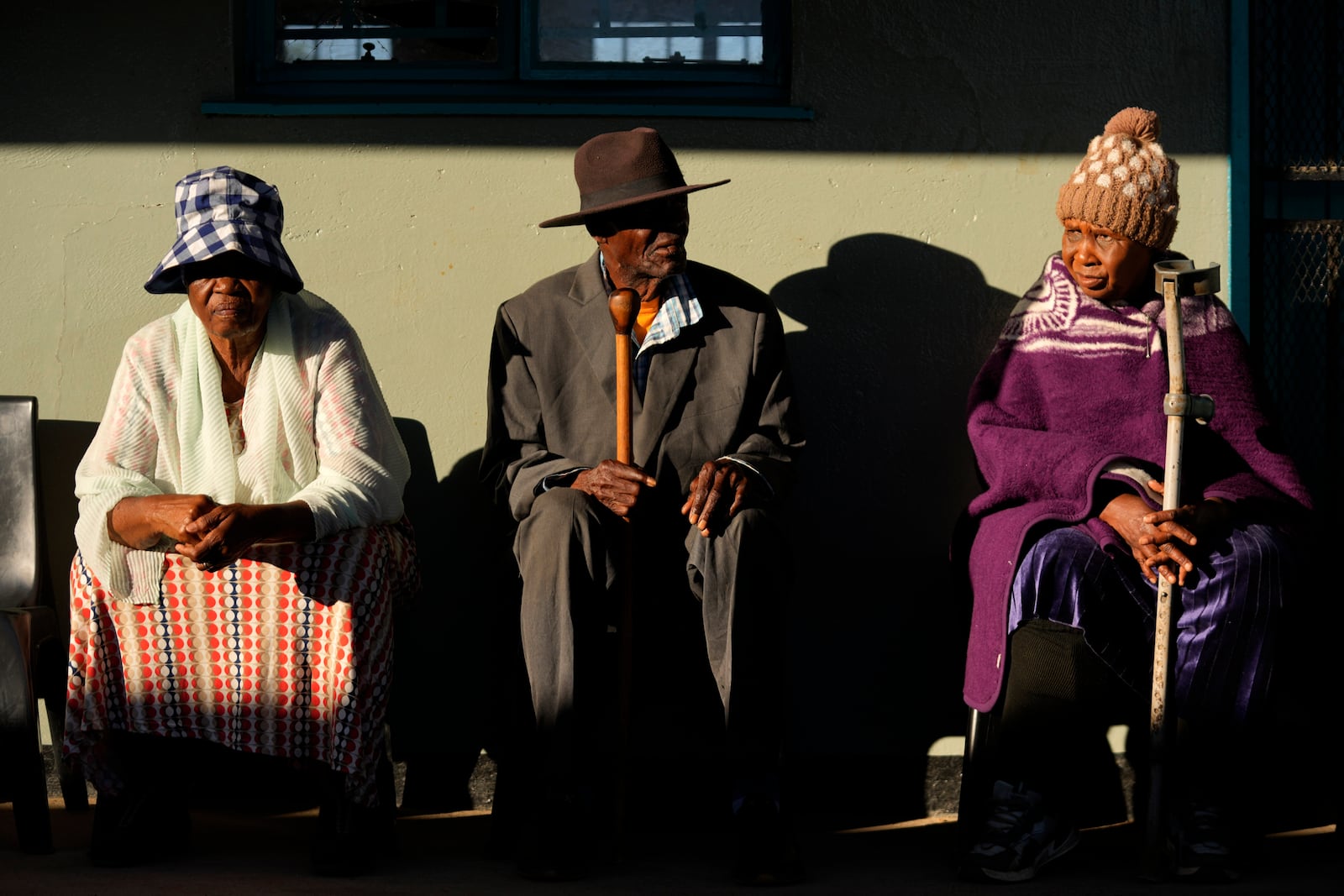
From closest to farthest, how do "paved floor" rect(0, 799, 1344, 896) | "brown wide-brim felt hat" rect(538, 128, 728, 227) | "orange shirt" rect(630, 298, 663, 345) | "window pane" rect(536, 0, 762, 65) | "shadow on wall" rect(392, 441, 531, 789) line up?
"paved floor" rect(0, 799, 1344, 896), "brown wide-brim felt hat" rect(538, 128, 728, 227), "orange shirt" rect(630, 298, 663, 345), "shadow on wall" rect(392, 441, 531, 789), "window pane" rect(536, 0, 762, 65)

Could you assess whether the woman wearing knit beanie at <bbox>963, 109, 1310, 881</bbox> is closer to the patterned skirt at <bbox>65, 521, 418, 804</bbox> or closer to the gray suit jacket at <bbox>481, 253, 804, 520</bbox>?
the gray suit jacket at <bbox>481, 253, 804, 520</bbox>

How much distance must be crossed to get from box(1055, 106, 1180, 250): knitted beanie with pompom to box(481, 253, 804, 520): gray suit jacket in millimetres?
839

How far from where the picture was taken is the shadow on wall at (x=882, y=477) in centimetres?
424

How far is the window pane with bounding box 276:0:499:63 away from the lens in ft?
14.4

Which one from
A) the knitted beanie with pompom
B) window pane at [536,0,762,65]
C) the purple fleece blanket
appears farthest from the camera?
window pane at [536,0,762,65]

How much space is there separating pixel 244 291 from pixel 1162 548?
2.26 m

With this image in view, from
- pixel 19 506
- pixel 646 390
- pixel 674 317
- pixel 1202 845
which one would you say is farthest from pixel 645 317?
pixel 1202 845

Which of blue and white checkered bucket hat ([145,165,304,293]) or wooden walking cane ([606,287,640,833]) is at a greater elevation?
blue and white checkered bucket hat ([145,165,304,293])

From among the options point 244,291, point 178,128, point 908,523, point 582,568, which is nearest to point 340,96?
point 178,128

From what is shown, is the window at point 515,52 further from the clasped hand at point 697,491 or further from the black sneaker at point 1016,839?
the black sneaker at point 1016,839

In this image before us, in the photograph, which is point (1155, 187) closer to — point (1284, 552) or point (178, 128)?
point (1284, 552)

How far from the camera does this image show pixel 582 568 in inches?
136

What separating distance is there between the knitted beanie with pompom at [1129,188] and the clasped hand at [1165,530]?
0.71 meters

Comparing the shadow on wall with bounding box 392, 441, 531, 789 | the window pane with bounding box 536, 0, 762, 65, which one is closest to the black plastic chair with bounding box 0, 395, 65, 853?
the shadow on wall with bounding box 392, 441, 531, 789
